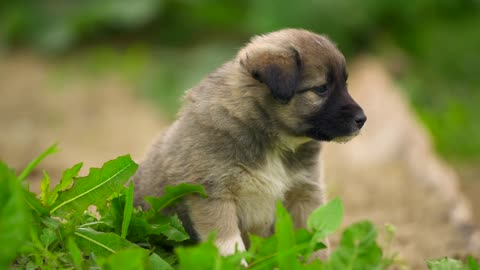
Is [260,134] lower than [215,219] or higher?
higher

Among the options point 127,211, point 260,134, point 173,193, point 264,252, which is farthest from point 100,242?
point 260,134

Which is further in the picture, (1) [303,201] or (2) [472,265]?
(1) [303,201]

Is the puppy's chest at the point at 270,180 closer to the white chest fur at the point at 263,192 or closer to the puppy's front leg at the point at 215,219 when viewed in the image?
the white chest fur at the point at 263,192

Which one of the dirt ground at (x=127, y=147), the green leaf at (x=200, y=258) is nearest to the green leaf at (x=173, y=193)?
the green leaf at (x=200, y=258)

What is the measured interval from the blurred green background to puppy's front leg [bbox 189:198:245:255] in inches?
198

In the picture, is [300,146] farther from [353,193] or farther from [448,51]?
[448,51]

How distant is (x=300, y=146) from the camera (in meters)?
4.96

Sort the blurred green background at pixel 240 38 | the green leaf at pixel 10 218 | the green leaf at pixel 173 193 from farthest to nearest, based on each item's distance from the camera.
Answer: the blurred green background at pixel 240 38
the green leaf at pixel 173 193
the green leaf at pixel 10 218

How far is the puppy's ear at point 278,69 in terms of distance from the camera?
461 cm

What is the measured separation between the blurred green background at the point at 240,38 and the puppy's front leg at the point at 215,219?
5.04 meters

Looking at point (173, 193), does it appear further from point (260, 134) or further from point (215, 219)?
point (260, 134)

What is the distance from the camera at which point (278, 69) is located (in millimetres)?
4621

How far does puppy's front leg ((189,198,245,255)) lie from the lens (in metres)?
4.56

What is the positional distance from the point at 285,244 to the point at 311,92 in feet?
4.05
